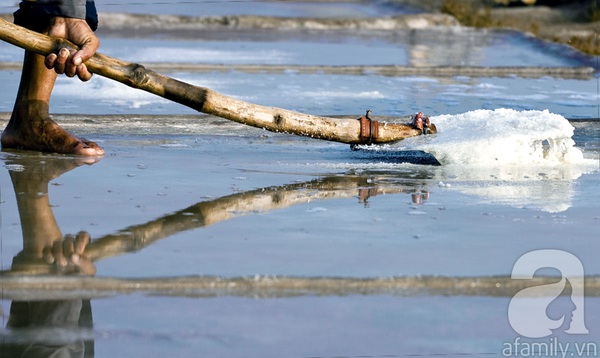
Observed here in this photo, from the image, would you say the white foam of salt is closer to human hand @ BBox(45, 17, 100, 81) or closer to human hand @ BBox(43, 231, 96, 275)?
human hand @ BBox(45, 17, 100, 81)

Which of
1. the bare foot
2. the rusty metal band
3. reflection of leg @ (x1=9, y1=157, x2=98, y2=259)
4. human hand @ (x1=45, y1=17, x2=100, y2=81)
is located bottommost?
reflection of leg @ (x1=9, y1=157, x2=98, y2=259)

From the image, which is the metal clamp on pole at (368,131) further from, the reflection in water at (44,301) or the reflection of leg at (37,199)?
the reflection in water at (44,301)

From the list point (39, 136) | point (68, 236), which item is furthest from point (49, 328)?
point (39, 136)

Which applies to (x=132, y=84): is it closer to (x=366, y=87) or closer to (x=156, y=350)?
(x=156, y=350)

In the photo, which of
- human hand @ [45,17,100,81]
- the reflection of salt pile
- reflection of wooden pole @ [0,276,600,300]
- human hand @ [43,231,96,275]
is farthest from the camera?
the reflection of salt pile


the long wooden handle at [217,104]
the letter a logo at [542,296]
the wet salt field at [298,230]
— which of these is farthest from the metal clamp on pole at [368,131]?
the letter a logo at [542,296]

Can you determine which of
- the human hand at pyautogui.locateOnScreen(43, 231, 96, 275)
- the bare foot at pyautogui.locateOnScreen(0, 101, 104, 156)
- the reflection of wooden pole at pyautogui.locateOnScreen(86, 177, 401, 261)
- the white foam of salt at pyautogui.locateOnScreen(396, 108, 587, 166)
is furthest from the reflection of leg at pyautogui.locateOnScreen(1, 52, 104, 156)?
the human hand at pyautogui.locateOnScreen(43, 231, 96, 275)

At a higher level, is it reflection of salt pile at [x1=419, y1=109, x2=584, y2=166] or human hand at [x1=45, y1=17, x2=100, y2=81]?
human hand at [x1=45, y1=17, x2=100, y2=81]

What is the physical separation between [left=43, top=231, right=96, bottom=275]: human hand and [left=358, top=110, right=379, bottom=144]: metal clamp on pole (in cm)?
217

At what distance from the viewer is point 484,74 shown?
33.3 feet

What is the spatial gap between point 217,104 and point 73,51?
0.70 meters

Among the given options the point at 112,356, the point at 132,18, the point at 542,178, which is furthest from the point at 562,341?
the point at 132,18

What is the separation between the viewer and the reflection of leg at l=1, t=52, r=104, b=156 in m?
5.79

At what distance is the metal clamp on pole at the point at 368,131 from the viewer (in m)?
5.91
